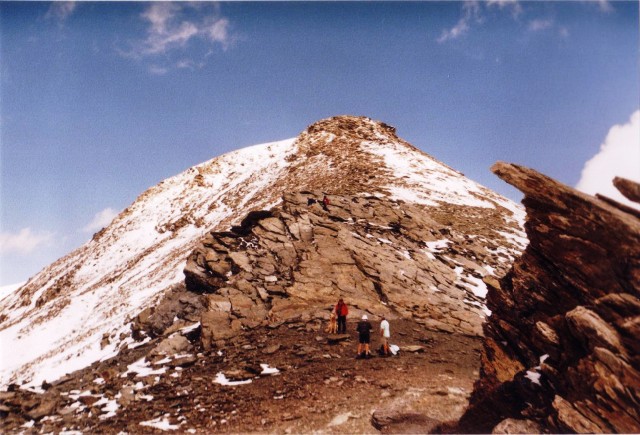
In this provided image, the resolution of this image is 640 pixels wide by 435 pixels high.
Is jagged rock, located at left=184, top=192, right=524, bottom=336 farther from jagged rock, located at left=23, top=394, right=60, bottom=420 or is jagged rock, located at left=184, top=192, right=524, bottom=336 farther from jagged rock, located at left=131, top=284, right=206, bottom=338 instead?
jagged rock, located at left=23, top=394, right=60, bottom=420

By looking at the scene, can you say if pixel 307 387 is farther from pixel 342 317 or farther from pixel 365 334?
pixel 342 317

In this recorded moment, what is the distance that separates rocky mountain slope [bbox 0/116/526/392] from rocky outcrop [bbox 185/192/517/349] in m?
0.13

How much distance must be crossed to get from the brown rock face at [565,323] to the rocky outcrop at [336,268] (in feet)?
23.5

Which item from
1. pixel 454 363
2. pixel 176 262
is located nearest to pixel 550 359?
pixel 454 363

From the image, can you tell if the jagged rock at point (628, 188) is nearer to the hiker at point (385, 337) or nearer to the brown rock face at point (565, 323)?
the brown rock face at point (565, 323)

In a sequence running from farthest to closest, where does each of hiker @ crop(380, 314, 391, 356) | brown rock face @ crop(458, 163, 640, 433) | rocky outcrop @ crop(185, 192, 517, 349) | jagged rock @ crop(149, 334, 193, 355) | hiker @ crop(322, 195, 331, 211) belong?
1. hiker @ crop(322, 195, 331, 211)
2. rocky outcrop @ crop(185, 192, 517, 349)
3. jagged rock @ crop(149, 334, 193, 355)
4. hiker @ crop(380, 314, 391, 356)
5. brown rock face @ crop(458, 163, 640, 433)

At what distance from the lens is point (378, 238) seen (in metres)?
22.8

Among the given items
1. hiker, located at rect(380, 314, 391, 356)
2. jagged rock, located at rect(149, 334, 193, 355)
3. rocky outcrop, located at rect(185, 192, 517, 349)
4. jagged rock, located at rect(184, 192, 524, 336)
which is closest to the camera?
hiker, located at rect(380, 314, 391, 356)

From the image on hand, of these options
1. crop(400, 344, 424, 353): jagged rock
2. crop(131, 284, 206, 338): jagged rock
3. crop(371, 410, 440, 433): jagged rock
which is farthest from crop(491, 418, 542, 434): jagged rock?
crop(131, 284, 206, 338): jagged rock

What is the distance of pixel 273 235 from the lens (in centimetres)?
2133

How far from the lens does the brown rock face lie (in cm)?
655

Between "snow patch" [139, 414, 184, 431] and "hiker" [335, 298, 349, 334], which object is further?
"hiker" [335, 298, 349, 334]

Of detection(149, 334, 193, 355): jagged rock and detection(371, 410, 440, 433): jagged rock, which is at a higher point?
detection(149, 334, 193, 355): jagged rock

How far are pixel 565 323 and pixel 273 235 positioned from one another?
1547 centimetres
